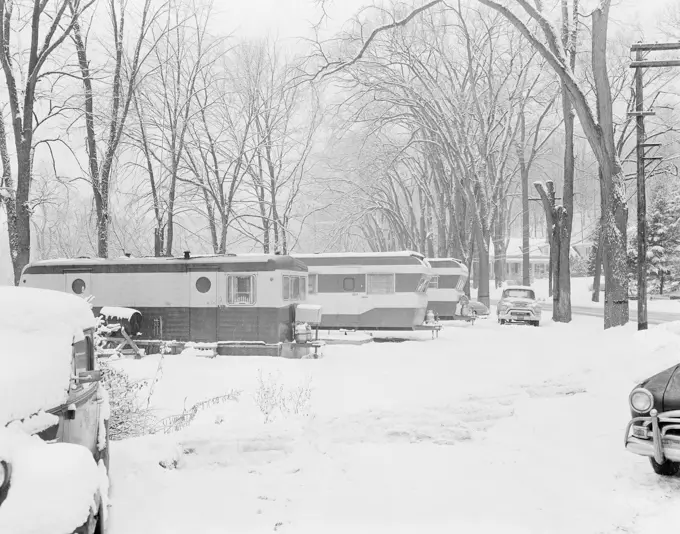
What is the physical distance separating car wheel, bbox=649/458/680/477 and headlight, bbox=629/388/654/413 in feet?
1.59

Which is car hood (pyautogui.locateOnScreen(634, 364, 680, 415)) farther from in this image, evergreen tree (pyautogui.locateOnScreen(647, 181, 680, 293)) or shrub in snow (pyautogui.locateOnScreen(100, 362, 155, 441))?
evergreen tree (pyautogui.locateOnScreen(647, 181, 680, 293))

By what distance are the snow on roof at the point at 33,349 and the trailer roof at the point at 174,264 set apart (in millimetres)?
12424

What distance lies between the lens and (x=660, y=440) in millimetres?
5586

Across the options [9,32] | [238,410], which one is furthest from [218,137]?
[238,410]

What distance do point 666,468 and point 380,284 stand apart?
16.4m

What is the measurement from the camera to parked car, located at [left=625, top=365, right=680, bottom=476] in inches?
220

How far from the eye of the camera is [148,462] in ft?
19.5

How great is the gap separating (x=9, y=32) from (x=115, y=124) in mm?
6760

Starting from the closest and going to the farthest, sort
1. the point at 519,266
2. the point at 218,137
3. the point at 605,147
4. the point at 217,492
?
the point at 217,492 < the point at 605,147 < the point at 218,137 < the point at 519,266

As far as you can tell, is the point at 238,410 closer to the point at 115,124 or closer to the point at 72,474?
the point at 72,474

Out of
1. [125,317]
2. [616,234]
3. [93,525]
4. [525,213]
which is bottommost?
[93,525]

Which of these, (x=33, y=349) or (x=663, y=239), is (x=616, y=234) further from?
(x=663, y=239)

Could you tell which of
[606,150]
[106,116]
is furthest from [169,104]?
[606,150]

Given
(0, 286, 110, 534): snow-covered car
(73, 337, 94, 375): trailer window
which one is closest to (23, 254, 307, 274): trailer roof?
(73, 337, 94, 375): trailer window
